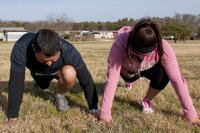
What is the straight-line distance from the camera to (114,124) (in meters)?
4.79

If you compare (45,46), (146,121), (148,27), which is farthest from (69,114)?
(148,27)

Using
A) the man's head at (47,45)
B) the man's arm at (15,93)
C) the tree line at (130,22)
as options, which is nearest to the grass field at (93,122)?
the man's arm at (15,93)

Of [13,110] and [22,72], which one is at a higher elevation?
[22,72]

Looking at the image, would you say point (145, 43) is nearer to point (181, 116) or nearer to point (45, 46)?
point (45, 46)

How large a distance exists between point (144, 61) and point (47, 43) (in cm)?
135

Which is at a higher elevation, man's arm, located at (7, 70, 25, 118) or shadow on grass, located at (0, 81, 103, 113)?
man's arm, located at (7, 70, 25, 118)

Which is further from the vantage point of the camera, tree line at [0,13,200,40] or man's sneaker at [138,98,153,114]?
tree line at [0,13,200,40]

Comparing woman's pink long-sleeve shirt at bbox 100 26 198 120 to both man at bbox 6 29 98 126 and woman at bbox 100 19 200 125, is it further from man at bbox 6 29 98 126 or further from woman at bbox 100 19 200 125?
man at bbox 6 29 98 126

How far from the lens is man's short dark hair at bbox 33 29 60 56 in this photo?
13.9 ft

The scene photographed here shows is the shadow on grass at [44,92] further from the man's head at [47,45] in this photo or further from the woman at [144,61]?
the man's head at [47,45]

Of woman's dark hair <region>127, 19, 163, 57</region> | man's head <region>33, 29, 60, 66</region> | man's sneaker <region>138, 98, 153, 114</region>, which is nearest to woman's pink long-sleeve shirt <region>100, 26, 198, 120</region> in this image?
woman's dark hair <region>127, 19, 163, 57</region>

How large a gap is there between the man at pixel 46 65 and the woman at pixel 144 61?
1.64 ft

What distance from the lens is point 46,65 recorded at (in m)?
5.23

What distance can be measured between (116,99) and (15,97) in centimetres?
198
